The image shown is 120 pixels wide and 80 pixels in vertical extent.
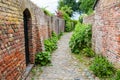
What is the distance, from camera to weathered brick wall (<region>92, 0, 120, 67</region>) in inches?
238

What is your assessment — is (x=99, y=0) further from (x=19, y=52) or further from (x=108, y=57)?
(x=19, y=52)

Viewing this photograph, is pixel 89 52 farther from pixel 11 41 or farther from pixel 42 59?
pixel 11 41

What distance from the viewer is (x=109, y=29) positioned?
6934 millimetres

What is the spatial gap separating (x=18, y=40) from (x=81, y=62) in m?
4.02

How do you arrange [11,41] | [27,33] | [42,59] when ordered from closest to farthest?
[11,41] < [27,33] < [42,59]

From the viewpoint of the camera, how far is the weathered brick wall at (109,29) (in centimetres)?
605

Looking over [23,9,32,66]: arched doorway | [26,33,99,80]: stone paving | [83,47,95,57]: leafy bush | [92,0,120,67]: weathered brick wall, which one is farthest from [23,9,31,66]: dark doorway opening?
[83,47,95,57]: leafy bush

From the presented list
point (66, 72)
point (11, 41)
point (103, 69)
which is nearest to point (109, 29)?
point (103, 69)

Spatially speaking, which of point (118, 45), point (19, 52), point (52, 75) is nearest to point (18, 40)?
point (19, 52)

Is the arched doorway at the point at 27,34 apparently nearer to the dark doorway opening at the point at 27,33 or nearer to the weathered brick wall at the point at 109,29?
the dark doorway opening at the point at 27,33

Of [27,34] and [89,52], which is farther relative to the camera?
[89,52]

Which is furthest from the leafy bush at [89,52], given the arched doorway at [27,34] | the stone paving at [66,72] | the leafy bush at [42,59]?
the arched doorway at [27,34]

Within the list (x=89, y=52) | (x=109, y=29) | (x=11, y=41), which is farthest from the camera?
(x=89, y=52)

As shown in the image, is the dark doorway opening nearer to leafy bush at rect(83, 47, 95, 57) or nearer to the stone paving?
the stone paving
